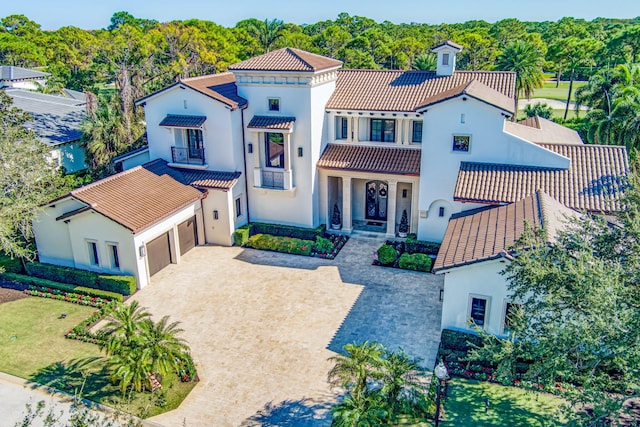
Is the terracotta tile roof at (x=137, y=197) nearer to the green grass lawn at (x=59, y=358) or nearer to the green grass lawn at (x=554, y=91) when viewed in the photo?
the green grass lawn at (x=59, y=358)

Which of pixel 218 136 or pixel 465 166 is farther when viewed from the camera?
pixel 218 136

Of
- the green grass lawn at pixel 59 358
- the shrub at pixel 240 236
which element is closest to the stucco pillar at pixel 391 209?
the shrub at pixel 240 236

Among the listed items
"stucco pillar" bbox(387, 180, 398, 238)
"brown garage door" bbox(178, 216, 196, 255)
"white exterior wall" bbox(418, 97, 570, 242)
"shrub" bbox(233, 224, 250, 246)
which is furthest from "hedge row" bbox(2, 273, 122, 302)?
"white exterior wall" bbox(418, 97, 570, 242)

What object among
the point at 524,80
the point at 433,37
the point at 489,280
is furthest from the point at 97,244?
the point at 433,37

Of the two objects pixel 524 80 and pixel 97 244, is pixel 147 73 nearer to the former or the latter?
pixel 97 244

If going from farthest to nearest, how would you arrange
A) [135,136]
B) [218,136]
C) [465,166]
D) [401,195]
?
[135,136] < [401,195] < [218,136] < [465,166]
